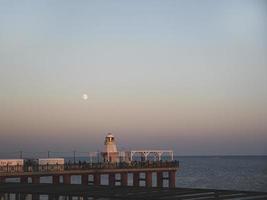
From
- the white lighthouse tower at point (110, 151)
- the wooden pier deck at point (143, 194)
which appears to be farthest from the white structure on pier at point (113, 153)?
the wooden pier deck at point (143, 194)

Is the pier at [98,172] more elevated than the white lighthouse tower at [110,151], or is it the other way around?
the white lighthouse tower at [110,151]

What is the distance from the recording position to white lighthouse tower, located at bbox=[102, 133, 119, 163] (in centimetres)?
7094

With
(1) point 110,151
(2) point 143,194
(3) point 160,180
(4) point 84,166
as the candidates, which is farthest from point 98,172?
(2) point 143,194

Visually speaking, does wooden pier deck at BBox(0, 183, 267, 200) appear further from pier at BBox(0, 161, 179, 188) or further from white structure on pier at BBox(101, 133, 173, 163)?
white structure on pier at BBox(101, 133, 173, 163)

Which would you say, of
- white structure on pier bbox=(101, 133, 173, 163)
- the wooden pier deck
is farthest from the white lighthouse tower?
the wooden pier deck

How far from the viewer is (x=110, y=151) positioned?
71875mm

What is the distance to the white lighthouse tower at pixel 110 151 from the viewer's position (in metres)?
70.9

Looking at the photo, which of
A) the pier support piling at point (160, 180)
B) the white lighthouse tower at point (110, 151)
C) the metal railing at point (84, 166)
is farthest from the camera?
the white lighthouse tower at point (110, 151)

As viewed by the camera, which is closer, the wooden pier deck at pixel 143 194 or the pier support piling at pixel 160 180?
the wooden pier deck at pixel 143 194

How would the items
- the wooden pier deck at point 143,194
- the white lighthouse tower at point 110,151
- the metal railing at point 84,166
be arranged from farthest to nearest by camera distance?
the white lighthouse tower at point 110,151, the metal railing at point 84,166, the wooden pier deck at point 143,194

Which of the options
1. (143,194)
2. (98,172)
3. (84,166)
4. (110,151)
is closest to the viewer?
(143,194)

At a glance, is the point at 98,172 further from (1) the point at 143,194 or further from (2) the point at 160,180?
(1) the point at 143,194

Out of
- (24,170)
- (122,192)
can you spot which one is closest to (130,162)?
(24,170)

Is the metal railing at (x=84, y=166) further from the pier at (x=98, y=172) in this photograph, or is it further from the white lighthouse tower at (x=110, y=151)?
the white lighthouse tower at (x=110, y=151)
